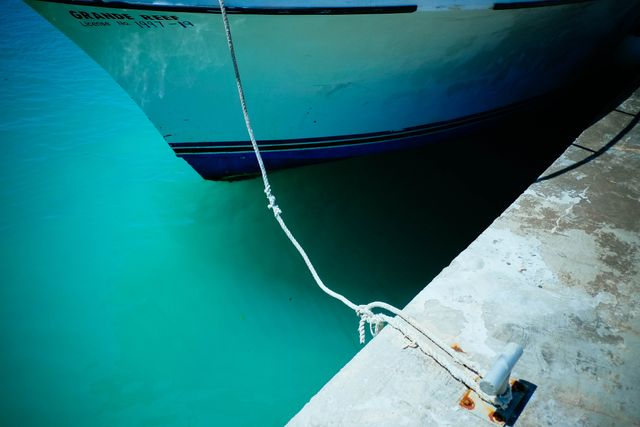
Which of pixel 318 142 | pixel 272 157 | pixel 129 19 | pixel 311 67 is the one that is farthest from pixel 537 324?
pixel 129 19

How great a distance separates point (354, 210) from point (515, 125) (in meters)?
2.94

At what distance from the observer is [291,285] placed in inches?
124

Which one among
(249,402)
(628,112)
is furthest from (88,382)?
(628,112)

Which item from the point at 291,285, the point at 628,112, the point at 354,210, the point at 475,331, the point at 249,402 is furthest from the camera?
the point at 354,210

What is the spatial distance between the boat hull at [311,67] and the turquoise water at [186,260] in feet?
1.81

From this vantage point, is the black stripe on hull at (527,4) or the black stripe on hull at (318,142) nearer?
the black stripe on hull at (527,4)

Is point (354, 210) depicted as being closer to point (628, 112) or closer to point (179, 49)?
point (179, 49)

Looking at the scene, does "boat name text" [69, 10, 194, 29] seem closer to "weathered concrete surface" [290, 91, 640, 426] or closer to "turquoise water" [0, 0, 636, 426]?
"turquoise water" [0, 0, 636, 426]

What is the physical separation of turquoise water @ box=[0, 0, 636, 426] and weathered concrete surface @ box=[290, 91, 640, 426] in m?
1.40

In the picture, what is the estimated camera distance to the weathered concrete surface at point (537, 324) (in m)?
1.19

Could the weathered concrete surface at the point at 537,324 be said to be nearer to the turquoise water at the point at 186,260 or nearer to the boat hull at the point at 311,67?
the turquoise water at the point at 186,260

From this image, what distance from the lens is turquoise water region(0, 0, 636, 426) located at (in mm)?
2516

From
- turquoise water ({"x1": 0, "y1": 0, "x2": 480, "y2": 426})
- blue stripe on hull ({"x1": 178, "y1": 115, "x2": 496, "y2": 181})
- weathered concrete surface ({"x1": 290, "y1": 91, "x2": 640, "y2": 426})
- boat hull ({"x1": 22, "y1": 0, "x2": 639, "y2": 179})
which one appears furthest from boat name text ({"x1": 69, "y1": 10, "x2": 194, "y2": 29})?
weathered concrete surface ({"x1": 290, "y1": 91, "x2": 640, "y2": 426})

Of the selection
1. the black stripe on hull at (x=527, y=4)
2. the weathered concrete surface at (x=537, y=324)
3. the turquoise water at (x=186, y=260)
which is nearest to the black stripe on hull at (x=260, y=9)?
the black stripe on hull at (x=527, y=4)
